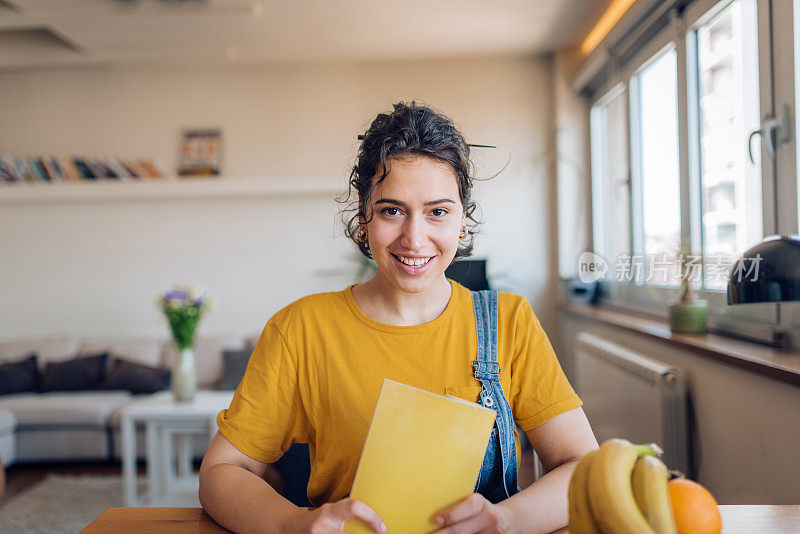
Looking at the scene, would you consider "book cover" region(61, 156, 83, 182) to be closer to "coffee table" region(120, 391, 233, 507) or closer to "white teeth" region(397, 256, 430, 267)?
"coffee table" region(120, 391, 233, 507)

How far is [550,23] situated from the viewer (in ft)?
12.5

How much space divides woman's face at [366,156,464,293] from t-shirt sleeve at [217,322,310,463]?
247 millimetres

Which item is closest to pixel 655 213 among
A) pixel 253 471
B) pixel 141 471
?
pixel 253 471

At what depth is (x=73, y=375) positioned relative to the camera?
3934 millimetres

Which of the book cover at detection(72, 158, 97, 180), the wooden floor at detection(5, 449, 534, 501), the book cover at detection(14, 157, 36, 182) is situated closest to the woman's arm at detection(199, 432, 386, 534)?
the wooden floor at detection(5, 449, 534, 501)

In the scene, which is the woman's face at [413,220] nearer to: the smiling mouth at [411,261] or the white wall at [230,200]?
the smiling mouth at [411,261]

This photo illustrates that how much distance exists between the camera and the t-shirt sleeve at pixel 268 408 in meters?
0.99

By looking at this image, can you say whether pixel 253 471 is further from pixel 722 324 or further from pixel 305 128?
pixel 305 128

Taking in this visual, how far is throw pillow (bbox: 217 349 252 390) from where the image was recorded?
12.4 feet

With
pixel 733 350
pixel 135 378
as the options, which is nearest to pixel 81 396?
pixel 135 378

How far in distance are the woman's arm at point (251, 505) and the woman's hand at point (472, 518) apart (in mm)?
82

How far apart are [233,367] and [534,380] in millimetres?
3162

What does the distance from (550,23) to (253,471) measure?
361cm

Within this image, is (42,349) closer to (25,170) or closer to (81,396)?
(81,396)
